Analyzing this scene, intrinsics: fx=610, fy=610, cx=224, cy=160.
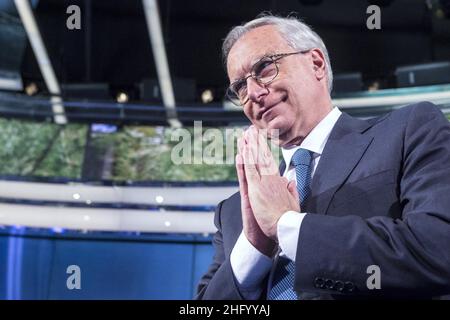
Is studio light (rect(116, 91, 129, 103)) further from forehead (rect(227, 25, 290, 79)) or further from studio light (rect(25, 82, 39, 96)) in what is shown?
forehead (rect(227, 25, 290, 79))

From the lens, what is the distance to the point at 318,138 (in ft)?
4.04

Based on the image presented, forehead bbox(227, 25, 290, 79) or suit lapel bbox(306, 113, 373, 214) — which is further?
forehead bbox(227, 25, 290, 79)

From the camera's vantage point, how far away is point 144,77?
3.22 m

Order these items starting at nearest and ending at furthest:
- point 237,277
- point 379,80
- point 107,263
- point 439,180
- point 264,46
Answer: point 439,180, point 237,277, point 264,46, point 107,263, point 379,80

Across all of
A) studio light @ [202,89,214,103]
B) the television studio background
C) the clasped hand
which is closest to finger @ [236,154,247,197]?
the clasped hand

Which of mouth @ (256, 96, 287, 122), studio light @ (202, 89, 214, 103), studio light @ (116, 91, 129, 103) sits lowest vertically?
mouth @ (256, 96, 287, 122)

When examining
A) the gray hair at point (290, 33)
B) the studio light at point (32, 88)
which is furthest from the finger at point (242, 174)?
the studio light at point (32, 88)

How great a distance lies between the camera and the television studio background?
89.7 inches

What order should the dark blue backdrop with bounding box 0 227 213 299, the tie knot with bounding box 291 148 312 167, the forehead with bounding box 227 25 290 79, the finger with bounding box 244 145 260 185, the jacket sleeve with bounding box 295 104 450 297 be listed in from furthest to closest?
the dark blue backdrop with bounding box 0 227 213 299, the forehead with bounding box 227 25 290 79, the tie knot with bounding box 291 148 312 167, the finger with bounding box 244 145 260 185, the jacket sleeve with bounding box 295 104 450 297

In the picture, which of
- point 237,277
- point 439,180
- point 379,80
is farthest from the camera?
point 379,80
